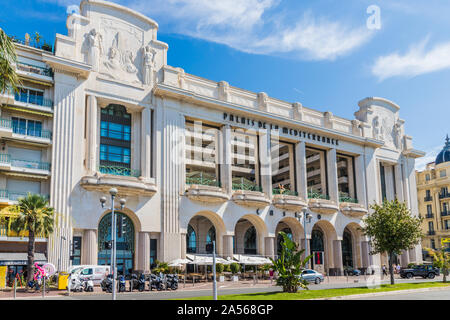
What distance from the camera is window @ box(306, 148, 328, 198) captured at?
203 ft

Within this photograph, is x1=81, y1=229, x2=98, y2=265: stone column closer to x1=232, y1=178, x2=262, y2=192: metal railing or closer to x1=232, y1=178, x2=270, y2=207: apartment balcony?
x1=232, y1=178, x2=270, y2=207: apartment balcony

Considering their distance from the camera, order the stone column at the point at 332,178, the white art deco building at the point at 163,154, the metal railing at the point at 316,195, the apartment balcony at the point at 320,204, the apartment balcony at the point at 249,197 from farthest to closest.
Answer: the stone column at the point at 332,178, the metal railing at the point at 316,195, the apartment balcony at the point at 320,204, the apartment balcony at the point at 249,197, the white art deco building at the point at 163,154

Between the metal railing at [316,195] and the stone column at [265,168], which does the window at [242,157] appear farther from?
the metal railing at [316,195]

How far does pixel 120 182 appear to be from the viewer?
41.4m

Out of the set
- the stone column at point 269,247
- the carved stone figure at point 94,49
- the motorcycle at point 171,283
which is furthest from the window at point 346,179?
the carved stone figure at point 94,49

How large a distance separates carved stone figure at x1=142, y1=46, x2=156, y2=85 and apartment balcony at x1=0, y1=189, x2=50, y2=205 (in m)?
15.4

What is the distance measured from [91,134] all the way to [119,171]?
4454 millimetres

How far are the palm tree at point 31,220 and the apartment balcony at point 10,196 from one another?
3.14m

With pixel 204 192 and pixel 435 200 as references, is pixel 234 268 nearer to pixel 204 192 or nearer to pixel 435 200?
pixel 204 192

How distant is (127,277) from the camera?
42.7 m

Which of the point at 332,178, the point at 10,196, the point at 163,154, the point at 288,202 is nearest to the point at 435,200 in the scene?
the point at 332,178

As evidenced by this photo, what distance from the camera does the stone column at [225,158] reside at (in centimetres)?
5056
